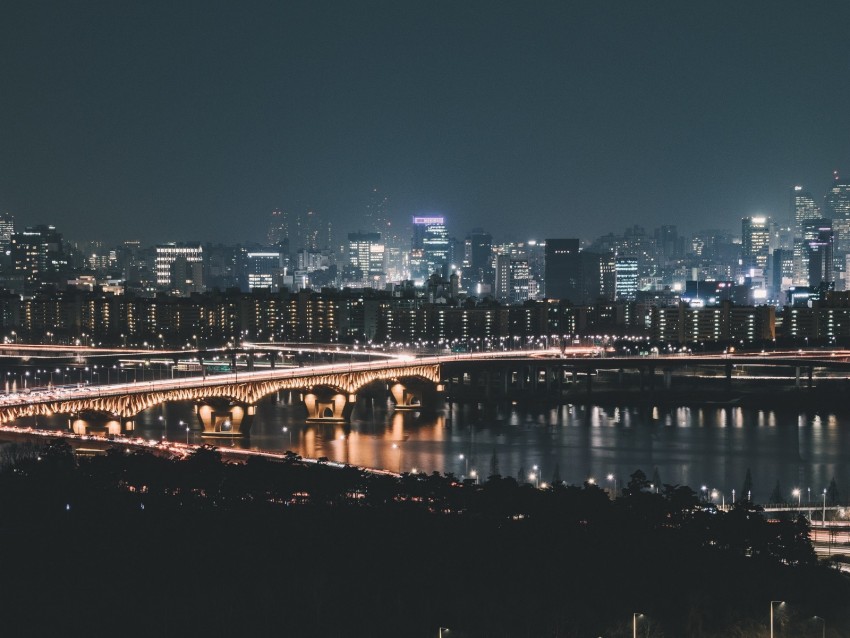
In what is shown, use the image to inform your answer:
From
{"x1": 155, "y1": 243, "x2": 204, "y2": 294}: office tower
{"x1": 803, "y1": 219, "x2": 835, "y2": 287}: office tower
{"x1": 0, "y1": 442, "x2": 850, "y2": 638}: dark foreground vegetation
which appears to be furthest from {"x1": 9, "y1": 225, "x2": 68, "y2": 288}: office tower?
{"x1": 0, "y1": 442, "x2": 850, "y2": 638}: dark foreground vegetation

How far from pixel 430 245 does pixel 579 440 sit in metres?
Result: 80.0

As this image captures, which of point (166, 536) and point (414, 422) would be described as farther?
point (414, 422)

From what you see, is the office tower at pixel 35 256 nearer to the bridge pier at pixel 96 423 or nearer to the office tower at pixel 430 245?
the office tower at pixel 430 245

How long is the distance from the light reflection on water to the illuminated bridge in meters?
0.72

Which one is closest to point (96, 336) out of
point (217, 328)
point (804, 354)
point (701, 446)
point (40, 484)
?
point (217, 328)

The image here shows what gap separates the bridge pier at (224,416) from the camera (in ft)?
105

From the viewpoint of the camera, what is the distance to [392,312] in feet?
220

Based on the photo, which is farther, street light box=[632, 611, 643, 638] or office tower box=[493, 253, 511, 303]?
office tower box=[493, 253, 511, 303]

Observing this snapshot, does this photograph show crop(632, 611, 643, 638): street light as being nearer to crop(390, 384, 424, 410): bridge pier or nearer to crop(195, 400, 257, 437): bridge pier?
crop(195, 400, 257, 437): bridge pier

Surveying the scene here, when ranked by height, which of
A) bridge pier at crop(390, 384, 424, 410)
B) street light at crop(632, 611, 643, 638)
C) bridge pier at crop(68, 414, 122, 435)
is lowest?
street light at crop(632, 611, 643, 638)

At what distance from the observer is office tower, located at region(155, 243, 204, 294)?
10312 centimetres

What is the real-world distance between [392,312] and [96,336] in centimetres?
1387

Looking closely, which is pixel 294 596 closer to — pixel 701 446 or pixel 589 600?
pixel 589 600

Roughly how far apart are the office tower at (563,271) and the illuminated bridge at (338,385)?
134 feet
